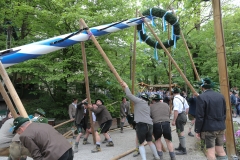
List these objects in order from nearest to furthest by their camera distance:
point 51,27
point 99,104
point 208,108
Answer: point 208,108 < point 99,104 < point 51,27

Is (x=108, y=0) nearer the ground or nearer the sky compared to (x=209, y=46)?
nearer the sky

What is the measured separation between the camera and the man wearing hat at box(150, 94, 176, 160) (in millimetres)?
5910

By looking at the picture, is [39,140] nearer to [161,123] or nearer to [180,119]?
[161,123]

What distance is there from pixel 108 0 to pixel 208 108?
763 cm

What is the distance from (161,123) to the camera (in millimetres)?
5945

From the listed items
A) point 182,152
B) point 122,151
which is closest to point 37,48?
point 122,151

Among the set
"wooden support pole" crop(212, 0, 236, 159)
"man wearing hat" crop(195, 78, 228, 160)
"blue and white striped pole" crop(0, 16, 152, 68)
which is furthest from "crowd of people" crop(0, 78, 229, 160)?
"blue and white striped pole" crop(0, 16, 152, 68)

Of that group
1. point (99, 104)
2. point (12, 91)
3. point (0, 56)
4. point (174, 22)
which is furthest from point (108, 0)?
point (12, 91)

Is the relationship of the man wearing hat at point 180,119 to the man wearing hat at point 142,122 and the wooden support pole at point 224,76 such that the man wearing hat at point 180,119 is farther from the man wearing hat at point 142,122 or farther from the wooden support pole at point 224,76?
the wooden support pole at point 224,76

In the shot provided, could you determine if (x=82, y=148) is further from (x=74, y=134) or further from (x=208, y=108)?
(x=208, y=108)

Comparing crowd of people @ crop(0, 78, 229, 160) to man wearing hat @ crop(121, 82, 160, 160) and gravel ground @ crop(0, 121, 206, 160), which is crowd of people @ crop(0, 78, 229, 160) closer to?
man wearing hat @ crop(121, 82, 160, 160)

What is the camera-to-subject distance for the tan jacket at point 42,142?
2994mm

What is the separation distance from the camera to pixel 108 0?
33.7ft

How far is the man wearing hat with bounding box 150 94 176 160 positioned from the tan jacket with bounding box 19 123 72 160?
10.7ft
